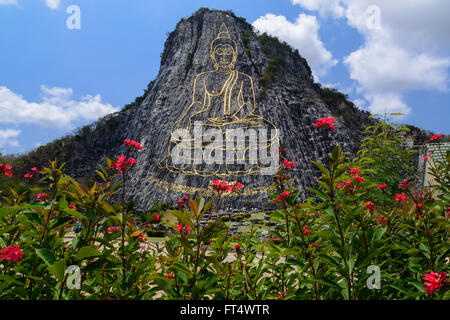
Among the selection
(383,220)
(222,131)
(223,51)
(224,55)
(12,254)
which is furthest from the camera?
(223,51)

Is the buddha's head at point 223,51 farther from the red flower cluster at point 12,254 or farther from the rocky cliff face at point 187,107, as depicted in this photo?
the red flower cluster at point 12,254

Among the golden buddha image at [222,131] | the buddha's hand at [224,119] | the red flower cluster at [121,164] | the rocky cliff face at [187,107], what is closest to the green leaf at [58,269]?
the red flower cluster at [121,164]

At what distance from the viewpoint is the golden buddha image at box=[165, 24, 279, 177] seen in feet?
58.7

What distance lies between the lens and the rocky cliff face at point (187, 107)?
59.9 ft

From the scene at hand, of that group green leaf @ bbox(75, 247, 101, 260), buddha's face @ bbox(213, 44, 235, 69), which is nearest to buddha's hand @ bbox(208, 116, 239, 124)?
buddha's face @ bbox(213, 44, 235, 69)

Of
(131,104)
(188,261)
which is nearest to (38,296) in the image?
(188,261)

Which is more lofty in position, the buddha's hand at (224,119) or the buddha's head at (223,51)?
the buddha's head at (223,51)

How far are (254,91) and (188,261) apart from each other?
2131 centimetres

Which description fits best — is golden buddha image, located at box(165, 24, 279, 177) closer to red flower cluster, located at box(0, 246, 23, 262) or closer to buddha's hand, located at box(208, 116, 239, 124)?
buddha's hand, located at box(208, 116, 239, 124)

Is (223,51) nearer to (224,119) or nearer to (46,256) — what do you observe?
(224,119)

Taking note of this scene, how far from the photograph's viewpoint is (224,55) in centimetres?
2233

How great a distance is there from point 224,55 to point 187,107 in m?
5.76

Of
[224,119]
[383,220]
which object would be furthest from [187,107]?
[383,220]

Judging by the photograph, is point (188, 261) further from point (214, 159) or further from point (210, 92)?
point (210, 92)
